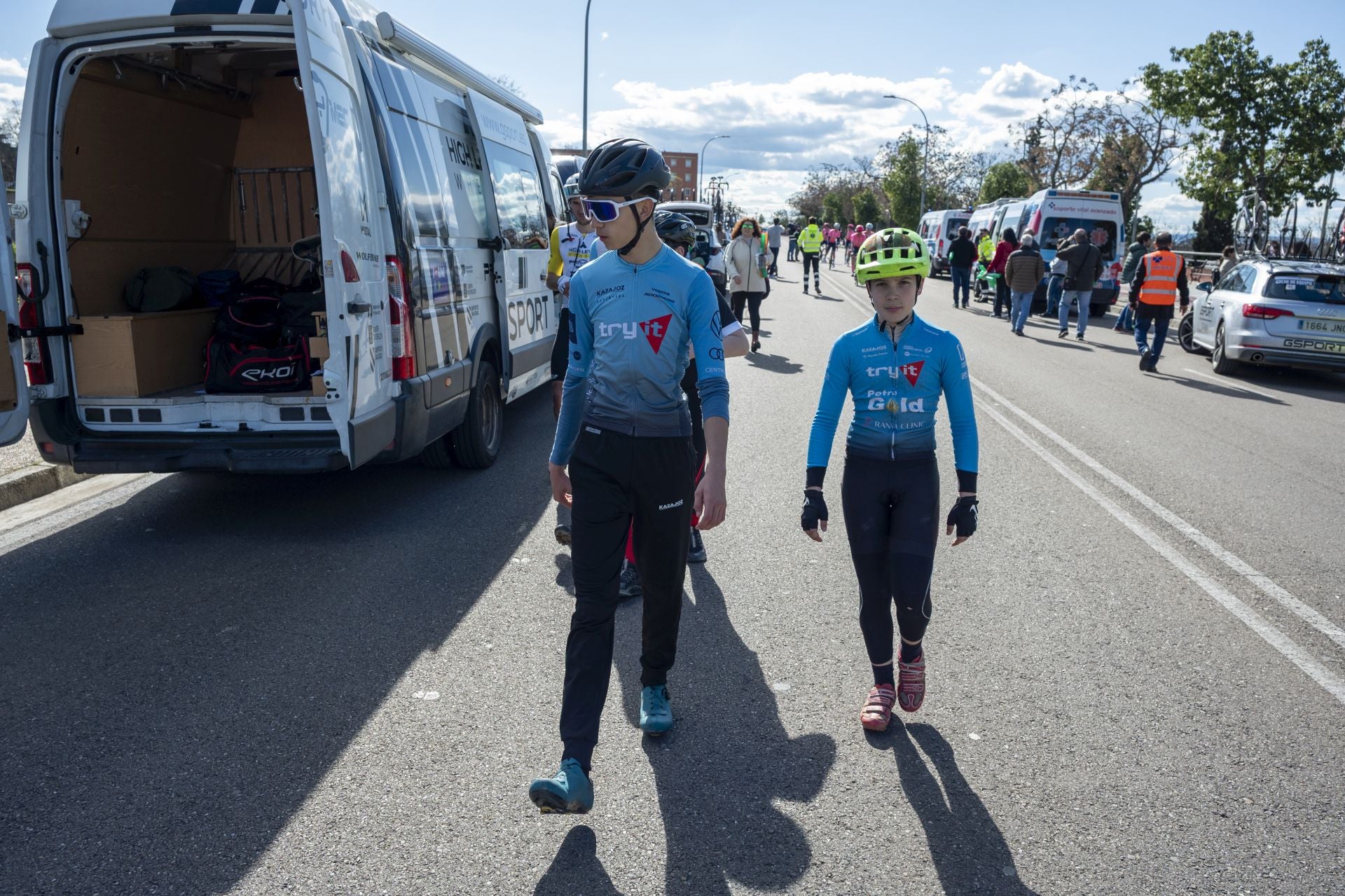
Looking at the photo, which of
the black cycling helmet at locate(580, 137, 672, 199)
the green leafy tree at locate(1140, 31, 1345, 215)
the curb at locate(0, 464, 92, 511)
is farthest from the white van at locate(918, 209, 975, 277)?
the black cycling helmet at locate(580, 137, 672, 199)

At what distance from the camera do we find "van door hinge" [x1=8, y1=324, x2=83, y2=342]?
5.18 m

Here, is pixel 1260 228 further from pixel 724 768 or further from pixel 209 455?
pixel 724 768

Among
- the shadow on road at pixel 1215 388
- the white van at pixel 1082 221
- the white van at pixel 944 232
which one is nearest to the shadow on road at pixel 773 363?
the shadow on road at pixel 1215 388

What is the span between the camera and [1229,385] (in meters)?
12.8

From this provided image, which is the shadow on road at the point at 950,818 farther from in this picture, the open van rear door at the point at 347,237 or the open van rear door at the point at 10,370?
the open van rear door at the point at 10,370

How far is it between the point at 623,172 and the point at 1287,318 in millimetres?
12606

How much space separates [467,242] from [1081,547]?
438 cm

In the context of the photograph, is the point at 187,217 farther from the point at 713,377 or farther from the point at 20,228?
the point at 713,377

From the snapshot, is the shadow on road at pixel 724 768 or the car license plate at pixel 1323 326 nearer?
the shadow on road at pixel 724 768

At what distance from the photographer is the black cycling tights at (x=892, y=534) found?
3.46 m

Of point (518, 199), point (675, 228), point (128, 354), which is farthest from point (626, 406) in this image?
point (518, 199)

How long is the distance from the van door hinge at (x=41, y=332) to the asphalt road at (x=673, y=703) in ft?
3.75

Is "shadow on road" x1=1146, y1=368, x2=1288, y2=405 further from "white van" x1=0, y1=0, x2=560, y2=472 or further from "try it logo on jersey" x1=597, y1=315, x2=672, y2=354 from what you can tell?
"try it logo on jersey" x1=597, y1=315, x2=672, y2=354

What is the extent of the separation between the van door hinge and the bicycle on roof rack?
77.2 feet
